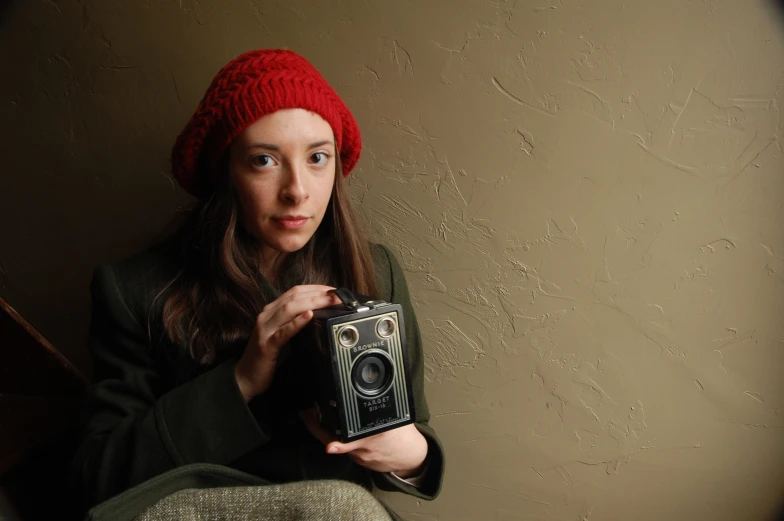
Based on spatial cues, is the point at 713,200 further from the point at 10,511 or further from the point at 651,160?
the point at 10,511

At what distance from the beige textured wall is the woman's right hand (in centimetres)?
38

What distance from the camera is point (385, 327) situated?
0.73 m

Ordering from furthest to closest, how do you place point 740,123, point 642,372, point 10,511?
point 642,372
point 740,123
point 10,511

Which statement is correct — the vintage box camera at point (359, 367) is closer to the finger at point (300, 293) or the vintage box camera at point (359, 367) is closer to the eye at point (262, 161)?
the finger at point (300, 293)

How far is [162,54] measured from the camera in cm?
107

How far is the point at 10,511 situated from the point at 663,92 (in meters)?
1.36

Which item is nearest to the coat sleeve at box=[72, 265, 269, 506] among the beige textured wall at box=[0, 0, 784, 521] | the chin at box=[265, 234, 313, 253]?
the chin at box=[265, 234, 313, 253]

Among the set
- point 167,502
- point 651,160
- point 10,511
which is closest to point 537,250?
point 651,160

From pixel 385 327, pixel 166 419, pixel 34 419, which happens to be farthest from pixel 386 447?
pixel 34 419

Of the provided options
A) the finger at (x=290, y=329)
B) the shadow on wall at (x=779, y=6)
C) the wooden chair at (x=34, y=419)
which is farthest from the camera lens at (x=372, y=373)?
the shadow on wall at (x=779, y=6)

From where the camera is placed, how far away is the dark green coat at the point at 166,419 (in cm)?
77

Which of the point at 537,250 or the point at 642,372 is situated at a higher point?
the point at 537,250

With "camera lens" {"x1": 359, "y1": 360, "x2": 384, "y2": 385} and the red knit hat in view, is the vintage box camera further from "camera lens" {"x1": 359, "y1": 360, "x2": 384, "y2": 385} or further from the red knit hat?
the red knit hat

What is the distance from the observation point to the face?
0.82m
